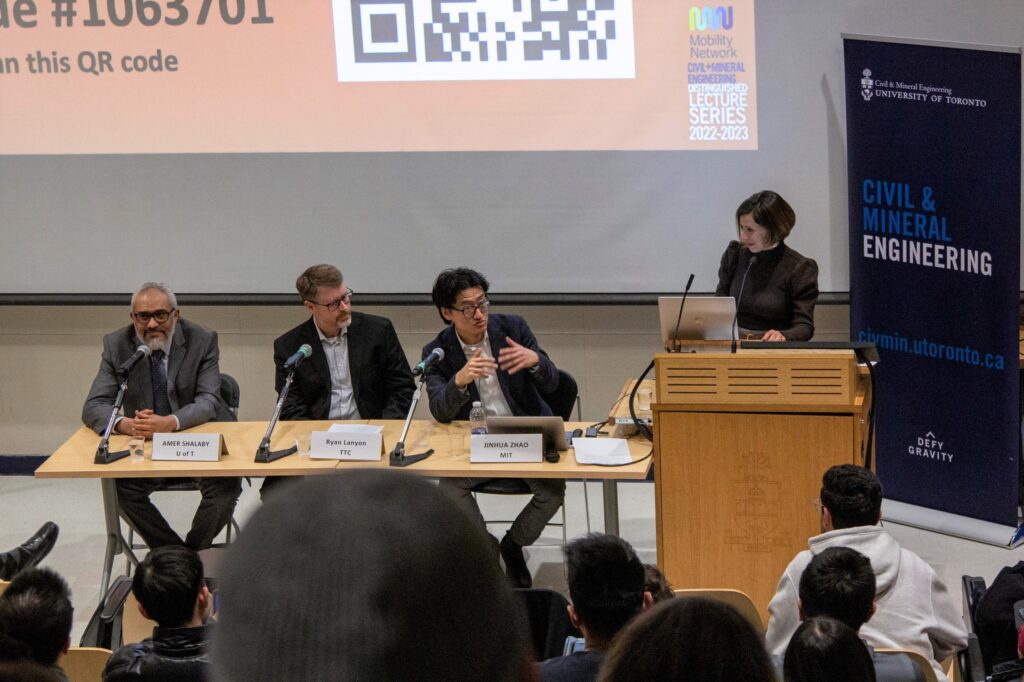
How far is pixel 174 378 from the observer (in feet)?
14.8

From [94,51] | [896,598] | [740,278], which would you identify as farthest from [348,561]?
[94,51]

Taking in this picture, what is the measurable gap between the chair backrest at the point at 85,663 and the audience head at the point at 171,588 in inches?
5.1

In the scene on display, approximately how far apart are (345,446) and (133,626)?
3.43 ft

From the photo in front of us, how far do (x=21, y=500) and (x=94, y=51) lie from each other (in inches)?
86.3

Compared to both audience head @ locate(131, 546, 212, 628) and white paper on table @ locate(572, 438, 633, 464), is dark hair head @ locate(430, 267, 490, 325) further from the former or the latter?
audience head @ locate(131, 546, 212, 628)

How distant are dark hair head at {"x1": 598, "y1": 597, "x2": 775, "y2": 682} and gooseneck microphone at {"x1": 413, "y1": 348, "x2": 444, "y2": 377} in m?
2.99

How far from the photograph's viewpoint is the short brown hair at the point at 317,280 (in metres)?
4.41

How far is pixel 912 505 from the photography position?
4.79 m

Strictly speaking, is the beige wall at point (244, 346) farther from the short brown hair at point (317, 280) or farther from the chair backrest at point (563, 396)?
the short brown hair at point (317, 280)

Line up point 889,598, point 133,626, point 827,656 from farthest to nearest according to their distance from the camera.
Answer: point 133,626
point 889,598
point 827,656

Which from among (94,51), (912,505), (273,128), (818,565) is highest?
(94,51)

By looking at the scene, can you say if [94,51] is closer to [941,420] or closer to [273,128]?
[273,128]

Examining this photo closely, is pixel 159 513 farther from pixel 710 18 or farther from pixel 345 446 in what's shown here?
pixel 710 18

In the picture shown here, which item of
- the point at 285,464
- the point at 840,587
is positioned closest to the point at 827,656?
the point at 840,587
